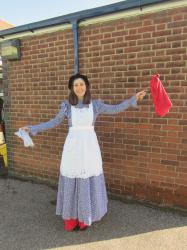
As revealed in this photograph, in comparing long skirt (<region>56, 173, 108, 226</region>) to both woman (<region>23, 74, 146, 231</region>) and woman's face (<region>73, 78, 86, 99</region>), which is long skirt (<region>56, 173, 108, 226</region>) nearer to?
woman (<region>23, 74, 146, 231</region>)

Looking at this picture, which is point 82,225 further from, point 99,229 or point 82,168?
point 82,168

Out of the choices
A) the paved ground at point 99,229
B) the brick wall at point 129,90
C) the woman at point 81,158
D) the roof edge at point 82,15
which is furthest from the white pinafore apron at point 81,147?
the roof edge at point 82,15

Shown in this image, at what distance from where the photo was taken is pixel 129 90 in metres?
4.14

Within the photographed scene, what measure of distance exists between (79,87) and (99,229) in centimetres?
172

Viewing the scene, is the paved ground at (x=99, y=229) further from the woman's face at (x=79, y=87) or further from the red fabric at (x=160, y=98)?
the woman's face at (x=79, y=87)

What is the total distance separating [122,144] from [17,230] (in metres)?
1.81

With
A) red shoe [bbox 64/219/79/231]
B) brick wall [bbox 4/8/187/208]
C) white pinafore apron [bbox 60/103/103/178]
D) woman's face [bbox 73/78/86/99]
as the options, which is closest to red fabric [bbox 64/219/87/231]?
red shoe [bbox 64/219/79/231]

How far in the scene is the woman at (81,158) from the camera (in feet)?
11.3

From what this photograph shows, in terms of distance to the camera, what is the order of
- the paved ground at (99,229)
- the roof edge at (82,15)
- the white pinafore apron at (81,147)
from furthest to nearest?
1. the roof edge at (82,15)
2. the white pinafore apron at (81,147)
3. the paved ground at (99,229)

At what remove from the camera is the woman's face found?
11.1 feet

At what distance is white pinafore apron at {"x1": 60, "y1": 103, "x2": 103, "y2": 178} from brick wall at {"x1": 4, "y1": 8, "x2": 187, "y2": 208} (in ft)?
3.01

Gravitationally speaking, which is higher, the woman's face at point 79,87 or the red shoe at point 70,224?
the woman's face at point 79,87

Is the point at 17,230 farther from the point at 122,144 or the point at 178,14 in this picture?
the point at 178,14

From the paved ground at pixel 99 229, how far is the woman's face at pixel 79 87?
1.65 metres
